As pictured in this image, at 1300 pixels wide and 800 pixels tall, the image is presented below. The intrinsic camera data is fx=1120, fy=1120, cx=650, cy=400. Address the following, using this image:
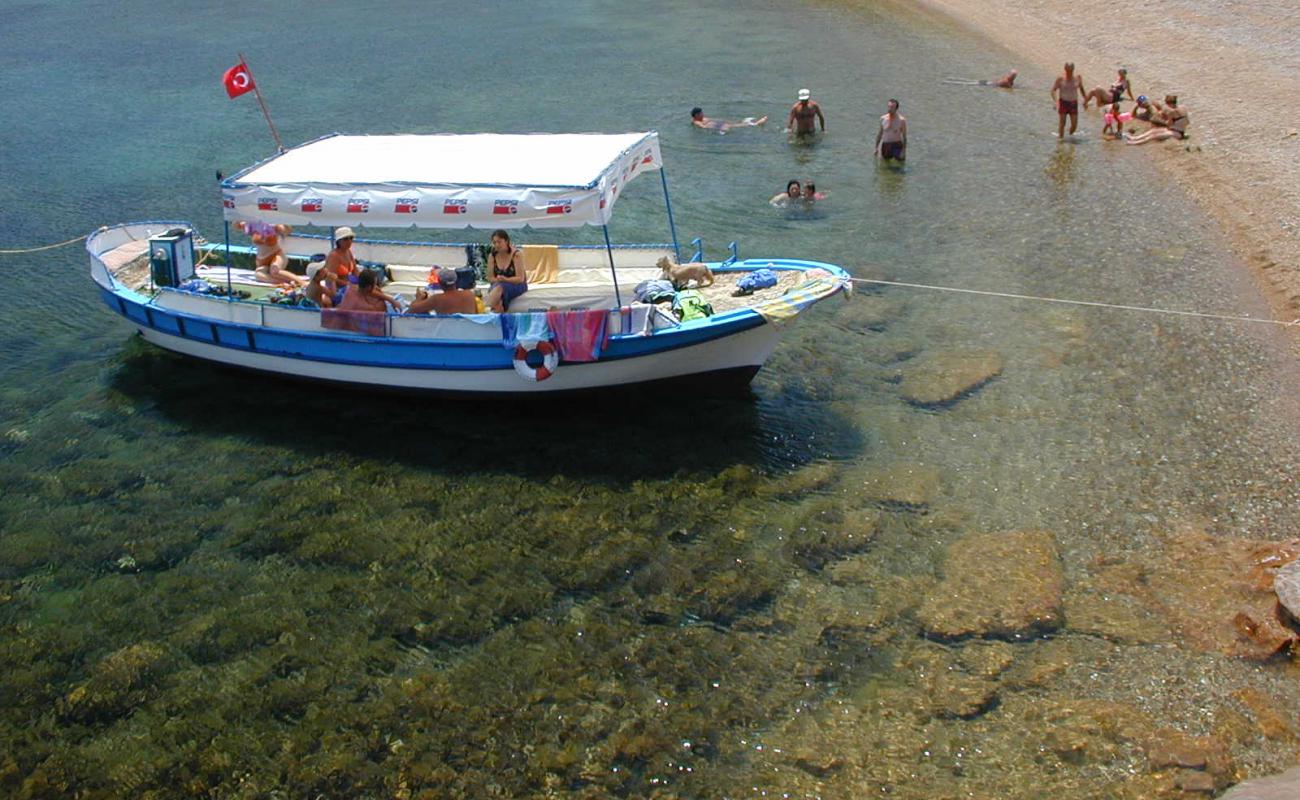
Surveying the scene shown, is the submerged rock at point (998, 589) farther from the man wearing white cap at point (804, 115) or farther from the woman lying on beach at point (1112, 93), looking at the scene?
the woman lying on beach at point (1112, 93)

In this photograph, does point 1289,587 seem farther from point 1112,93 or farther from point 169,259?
point 1112,93

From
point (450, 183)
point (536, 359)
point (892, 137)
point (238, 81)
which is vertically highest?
point (238, 81)

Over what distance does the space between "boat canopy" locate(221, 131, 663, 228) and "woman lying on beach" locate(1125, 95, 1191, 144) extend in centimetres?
1659

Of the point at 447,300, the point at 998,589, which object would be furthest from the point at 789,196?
the point at 998,589

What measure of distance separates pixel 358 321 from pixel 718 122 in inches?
671

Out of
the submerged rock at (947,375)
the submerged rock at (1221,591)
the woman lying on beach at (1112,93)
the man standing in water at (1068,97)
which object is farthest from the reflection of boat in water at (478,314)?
the woman lying on beach at (1112,93)

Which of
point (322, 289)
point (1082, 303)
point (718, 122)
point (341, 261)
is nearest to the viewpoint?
point (322, 289)

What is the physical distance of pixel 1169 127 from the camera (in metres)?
27.7

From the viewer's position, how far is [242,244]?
21797mm

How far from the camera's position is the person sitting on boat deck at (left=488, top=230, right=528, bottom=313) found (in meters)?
15.9

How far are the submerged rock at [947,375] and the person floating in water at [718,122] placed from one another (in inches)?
570

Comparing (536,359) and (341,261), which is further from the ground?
(341,261)

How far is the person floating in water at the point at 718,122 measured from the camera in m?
30.0

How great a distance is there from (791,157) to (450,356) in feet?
49.3
